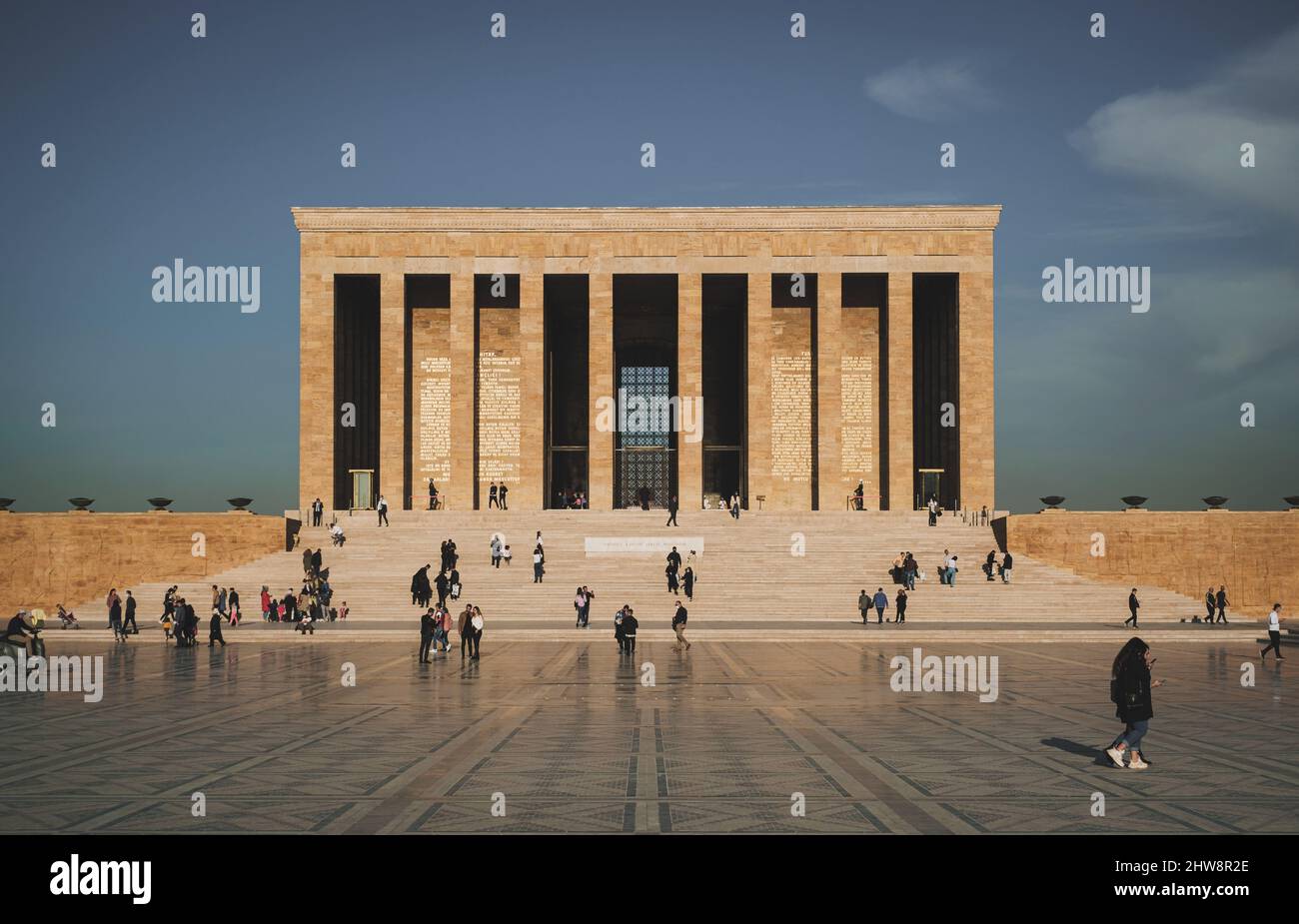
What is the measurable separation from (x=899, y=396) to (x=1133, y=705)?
36753 mm

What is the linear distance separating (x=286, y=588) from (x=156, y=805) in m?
24.9

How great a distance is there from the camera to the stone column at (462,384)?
4628 centimetres

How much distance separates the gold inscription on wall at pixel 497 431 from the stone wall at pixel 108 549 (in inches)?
519

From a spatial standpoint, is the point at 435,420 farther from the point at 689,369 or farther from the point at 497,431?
→ the point at 689,369

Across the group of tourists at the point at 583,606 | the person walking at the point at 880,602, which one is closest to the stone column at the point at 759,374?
the person walking at the point at 880,602

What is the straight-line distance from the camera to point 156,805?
8.40 m

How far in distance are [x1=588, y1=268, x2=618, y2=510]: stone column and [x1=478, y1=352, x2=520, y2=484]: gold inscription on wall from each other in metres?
4.70

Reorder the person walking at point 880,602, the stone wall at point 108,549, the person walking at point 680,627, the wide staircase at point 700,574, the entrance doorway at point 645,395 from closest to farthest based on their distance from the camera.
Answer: the person walking at point 680,627
the person walking at point 880,602
the wide staircase at point 700,574
the stone wall at point 108,549
the entrance doorway at point 645,395

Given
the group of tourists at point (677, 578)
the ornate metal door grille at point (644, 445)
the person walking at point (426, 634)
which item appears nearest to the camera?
the person walking at point (426, 634)

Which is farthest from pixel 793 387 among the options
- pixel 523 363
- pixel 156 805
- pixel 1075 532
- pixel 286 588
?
pixel 156 805

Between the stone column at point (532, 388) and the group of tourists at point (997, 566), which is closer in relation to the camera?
the group of tourists at point (997, 566)

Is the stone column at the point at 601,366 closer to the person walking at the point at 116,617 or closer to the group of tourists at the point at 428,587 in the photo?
the group of tourists at the point at 428,587

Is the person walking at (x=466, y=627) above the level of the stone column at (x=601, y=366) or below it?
below
